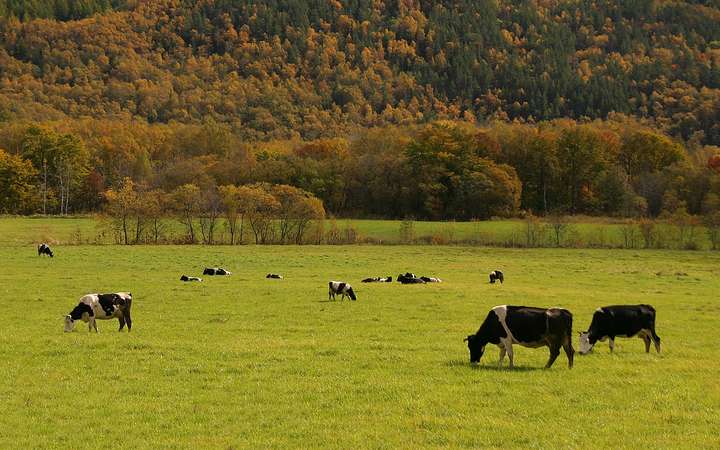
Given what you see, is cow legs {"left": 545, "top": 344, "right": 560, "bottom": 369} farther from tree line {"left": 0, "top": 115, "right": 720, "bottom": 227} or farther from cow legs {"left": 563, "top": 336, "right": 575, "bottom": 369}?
tree line {"left": 0, "top": 115, "right": 720, "bottom": 227}

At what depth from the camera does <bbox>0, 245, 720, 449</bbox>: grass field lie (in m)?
11.6

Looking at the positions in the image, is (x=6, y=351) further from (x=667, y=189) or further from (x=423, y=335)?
(x=667, y=189)

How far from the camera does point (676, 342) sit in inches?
840

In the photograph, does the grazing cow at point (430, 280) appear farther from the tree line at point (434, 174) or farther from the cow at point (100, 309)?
the tree line at point (434, 174)

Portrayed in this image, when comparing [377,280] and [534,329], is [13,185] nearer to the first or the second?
[377,280]

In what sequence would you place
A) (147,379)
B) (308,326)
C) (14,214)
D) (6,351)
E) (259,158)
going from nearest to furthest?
1. (147,379)
2. (6,351)
3. (308,326)
4. (14,214)
5. (259,158)

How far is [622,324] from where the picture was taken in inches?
752

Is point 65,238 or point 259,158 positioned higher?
point 259,158

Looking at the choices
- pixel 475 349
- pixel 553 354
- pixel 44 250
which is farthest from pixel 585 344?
pixel 44 250

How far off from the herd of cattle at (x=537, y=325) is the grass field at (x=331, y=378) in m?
0.49

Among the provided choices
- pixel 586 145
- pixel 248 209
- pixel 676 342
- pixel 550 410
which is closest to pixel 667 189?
pixel 586 145

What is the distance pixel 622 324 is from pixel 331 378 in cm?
820

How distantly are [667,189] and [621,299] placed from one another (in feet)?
260

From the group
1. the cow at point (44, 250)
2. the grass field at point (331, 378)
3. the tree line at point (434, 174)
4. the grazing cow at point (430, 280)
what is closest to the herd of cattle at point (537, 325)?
the grass field at point (331, 378)
